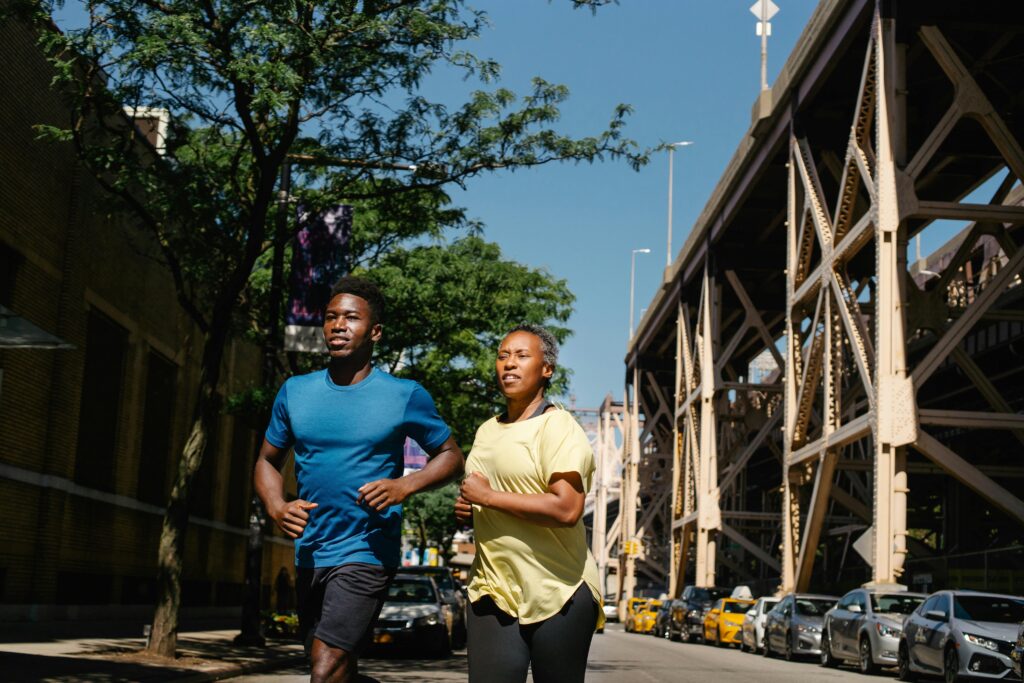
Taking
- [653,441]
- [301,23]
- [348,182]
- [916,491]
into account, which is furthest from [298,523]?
[653,441]

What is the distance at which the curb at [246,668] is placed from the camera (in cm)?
1519

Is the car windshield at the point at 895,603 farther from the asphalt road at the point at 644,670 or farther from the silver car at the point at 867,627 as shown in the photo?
the asphalt road at the point at 644,670

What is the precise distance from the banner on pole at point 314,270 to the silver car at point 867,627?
1053 centimetres

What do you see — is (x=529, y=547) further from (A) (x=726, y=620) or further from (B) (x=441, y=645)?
(A) (x=726, y=620)

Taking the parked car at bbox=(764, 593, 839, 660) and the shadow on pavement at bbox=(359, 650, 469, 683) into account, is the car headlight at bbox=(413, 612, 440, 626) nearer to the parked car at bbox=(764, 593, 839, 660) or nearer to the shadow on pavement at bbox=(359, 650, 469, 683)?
the shadow on pavement at bbox=(359, 650, 469, 683)

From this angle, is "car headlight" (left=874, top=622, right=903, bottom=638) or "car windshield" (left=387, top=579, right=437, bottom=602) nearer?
"car headlight" (left=874, top=622, right=903, bottom=638)

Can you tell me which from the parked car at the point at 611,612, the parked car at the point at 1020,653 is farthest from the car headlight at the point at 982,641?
the parked car at the point at 611,612

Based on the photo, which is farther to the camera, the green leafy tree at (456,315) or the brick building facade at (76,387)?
the green leafy tree at (456,315)

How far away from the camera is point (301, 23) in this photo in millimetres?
17219

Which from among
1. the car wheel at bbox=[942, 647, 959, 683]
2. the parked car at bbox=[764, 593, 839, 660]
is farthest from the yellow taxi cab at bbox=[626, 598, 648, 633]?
the car wheel at bbox=[942, 647, 959, 683]

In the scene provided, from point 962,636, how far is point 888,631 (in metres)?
5.16

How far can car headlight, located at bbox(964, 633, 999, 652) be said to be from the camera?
19109 millimetres

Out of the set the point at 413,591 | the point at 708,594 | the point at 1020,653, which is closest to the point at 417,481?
the point at 1020,653

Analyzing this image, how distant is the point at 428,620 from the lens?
23703 mm
